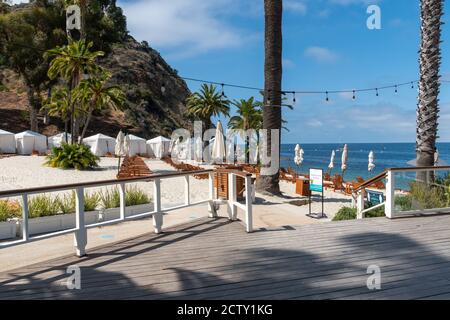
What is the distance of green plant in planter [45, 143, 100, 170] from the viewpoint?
23734 millimetres

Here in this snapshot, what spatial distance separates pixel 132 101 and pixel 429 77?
64356 mm

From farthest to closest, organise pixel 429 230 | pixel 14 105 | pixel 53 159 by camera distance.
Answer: pixel 14 105 → pixel 53 159 → pixel 429 230

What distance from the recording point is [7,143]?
33594 mm

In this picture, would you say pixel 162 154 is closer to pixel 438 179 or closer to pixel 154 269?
pixel 438 179

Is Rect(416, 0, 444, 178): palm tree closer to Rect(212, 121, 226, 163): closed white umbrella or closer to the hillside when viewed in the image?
Rect(212, 121, 226, 163): closed white umbrella

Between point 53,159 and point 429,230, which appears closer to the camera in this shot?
point 429,230

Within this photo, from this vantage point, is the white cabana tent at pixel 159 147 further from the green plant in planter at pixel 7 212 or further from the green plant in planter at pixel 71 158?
the green plant in planter at pixel 7 212

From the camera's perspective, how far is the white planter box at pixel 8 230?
28.6ft

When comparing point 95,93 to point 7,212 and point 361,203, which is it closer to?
point 7,212

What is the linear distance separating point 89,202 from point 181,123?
7129cm

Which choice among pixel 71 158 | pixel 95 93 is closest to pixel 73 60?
pixel 95 93

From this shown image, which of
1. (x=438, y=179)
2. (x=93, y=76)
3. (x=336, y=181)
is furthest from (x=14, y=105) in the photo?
(x=438, y=179)

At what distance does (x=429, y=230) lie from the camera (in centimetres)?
677

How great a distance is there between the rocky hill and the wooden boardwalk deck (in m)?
36.1
